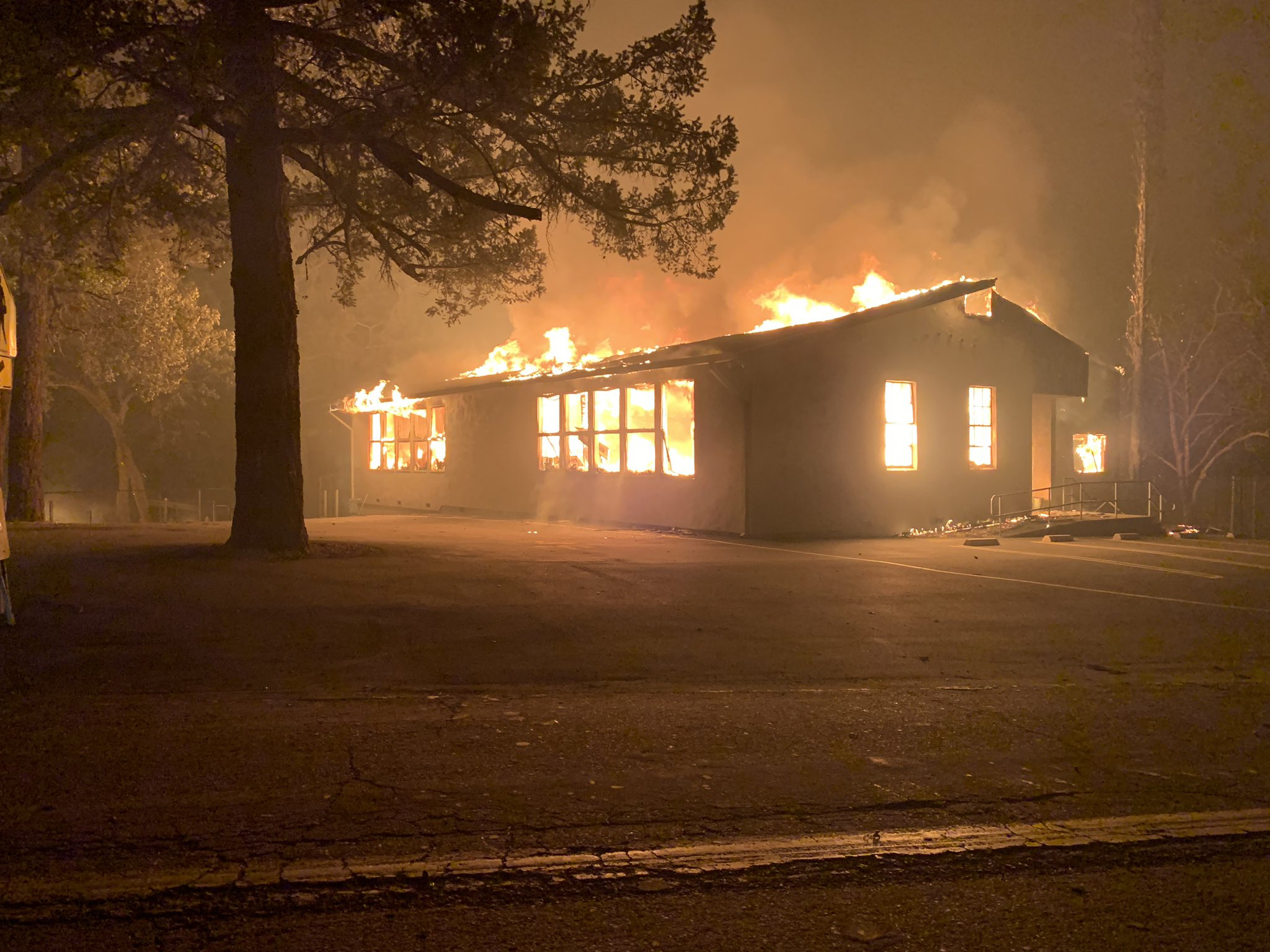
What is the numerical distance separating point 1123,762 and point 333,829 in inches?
154

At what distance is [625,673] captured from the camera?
7.42 metres

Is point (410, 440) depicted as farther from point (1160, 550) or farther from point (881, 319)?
point (1160, 550)

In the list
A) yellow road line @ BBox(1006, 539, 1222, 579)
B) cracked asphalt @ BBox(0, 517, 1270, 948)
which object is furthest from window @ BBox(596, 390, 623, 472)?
cracked asphalt @ BBox(0, 517, 1270, 948)

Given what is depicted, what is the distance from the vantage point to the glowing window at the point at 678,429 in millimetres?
20656

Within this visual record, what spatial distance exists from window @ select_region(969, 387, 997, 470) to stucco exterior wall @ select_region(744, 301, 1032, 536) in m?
0.13

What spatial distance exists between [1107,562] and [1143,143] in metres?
22.9

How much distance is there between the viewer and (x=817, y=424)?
1970cm

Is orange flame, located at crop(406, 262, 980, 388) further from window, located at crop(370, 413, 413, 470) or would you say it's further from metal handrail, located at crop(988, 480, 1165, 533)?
metal handrail, located at crop(988, 480, 1165, 533)

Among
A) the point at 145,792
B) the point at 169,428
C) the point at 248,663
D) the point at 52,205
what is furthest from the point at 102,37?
the point at 169,428

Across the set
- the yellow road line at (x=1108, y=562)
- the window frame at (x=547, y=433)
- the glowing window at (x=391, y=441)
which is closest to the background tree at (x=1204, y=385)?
the yellow road line at (x=1108, y=562)

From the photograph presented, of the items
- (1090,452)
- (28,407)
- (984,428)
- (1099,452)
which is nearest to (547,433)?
(984,428)

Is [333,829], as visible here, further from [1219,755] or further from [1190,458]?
[1190,458]

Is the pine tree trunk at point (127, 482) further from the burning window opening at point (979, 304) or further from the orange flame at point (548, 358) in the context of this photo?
the burning window opening at point (979, 304)

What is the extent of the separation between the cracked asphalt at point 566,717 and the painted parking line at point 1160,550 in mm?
4097
